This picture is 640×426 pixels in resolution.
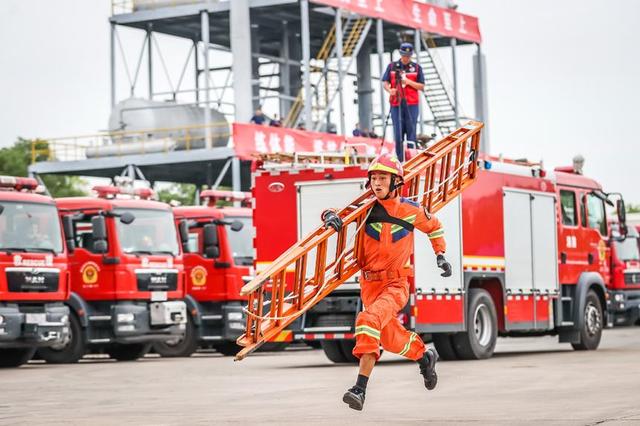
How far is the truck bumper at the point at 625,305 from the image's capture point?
35309 millimetres

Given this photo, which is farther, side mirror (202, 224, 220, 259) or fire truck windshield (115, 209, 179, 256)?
side mirror (202, 224, 220, 259)

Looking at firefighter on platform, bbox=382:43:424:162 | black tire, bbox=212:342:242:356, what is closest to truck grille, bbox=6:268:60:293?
black tire, bbox=212:342:242:356

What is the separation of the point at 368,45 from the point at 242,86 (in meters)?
10.4

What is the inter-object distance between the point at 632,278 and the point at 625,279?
13.2 inches

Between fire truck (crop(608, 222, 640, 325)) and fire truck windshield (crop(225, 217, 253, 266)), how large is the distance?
36.9 feet

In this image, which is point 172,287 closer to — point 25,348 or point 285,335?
point 25,348

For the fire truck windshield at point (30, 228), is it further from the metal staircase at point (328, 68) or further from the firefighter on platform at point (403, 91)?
the metal staircase at point (328, 68)

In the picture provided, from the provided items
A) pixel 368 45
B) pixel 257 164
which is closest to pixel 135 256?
pixel 257 164

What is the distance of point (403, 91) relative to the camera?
2089 centimetres

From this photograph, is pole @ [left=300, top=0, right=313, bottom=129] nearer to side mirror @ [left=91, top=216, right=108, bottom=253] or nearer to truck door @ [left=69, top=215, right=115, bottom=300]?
truck door @ [left=69, top=215, right=115, bottom=300]

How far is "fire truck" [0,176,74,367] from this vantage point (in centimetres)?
2220

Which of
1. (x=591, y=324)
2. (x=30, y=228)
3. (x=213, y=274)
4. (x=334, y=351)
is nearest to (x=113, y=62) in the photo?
(x=213, y=274)

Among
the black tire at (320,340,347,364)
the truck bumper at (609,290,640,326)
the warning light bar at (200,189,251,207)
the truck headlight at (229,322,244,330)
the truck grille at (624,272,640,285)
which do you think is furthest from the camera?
the truck grille at (624,272,640,285)

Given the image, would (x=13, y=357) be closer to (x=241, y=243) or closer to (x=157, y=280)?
(x=157, y=280)
